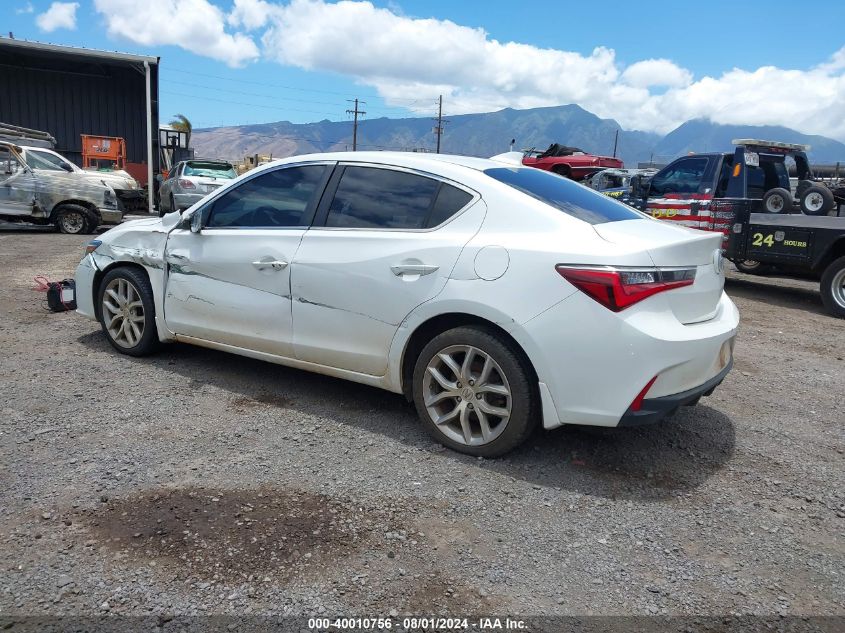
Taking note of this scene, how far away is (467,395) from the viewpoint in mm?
3412

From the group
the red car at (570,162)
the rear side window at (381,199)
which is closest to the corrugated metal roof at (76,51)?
the red car at (570,162)

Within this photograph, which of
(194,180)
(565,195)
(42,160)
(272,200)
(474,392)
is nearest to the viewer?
(474,392)

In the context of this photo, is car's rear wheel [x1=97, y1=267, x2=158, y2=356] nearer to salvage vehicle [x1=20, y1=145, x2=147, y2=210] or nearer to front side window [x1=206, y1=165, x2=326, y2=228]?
front side window [x1=206, y1=165, x2=326, y2=228]

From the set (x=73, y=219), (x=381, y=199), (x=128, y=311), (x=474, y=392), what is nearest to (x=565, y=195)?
(x=381, y=199)

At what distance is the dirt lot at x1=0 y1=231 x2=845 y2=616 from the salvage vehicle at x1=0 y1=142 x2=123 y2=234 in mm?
10368

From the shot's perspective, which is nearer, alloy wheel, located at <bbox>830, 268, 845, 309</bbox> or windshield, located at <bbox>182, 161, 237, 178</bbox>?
alloy wheel, located at <bbox>830, 268, 845, 309</bbox>

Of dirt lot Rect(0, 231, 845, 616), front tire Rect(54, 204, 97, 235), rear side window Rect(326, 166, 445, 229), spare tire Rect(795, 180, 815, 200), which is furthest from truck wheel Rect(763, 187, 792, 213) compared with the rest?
front tire Rect(54, 204, 97, 235)

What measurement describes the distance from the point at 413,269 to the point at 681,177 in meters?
8.42

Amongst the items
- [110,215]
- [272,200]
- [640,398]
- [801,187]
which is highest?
[801,187]

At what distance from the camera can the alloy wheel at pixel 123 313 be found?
485 cm

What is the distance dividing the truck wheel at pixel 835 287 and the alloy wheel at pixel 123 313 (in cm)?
766

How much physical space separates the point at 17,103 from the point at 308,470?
2498cm

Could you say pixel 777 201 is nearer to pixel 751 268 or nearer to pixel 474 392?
→ pixel 751 268

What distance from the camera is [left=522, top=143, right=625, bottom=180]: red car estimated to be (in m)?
21.2
